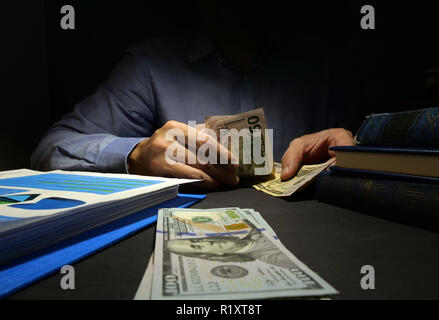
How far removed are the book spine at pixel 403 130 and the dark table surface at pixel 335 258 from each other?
0.49ft

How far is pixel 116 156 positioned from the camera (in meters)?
0.80

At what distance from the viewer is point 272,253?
314 mm

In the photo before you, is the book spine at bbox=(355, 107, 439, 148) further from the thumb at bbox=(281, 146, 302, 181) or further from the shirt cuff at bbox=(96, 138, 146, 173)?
the shirt cuff at bbox=(96, 138, 146, 173)

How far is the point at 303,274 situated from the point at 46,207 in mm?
363

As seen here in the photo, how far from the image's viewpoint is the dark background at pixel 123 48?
1.66 meters

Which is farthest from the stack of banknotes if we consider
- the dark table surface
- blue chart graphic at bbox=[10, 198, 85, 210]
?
blue chart graphic at bbox=[10, 198, 85, 210]

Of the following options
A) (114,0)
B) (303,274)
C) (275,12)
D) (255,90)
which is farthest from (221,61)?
(303,274)

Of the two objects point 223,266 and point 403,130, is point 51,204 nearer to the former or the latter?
point 223,266

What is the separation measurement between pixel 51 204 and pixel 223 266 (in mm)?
294

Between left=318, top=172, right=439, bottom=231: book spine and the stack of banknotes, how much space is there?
22 cm

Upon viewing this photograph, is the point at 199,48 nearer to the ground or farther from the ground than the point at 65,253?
farther from the ground

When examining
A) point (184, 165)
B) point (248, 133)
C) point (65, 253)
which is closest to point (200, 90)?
point (248, 133)

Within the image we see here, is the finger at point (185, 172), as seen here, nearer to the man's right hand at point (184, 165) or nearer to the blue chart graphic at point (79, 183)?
the man's right hand at point (184, 165)
